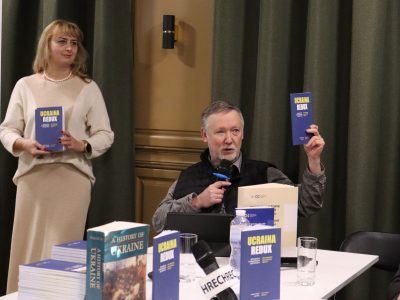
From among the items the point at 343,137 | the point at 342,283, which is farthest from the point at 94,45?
the point at 342,283

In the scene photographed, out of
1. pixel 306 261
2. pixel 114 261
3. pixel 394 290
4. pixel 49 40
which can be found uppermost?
pixel 49 40

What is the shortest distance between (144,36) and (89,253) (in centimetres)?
305

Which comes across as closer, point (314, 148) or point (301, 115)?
point (301, 115)

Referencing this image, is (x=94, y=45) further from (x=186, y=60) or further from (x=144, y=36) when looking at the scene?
(x=186, y=60)

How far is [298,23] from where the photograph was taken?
13.8ft

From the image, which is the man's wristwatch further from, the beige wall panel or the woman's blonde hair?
the beige wall panel

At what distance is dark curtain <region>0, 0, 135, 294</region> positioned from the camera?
186 inches

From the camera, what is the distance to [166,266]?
7.07 feet

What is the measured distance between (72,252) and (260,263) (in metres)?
0.60

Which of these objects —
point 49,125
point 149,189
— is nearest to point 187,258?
point 49,125

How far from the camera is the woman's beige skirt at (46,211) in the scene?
4316mm

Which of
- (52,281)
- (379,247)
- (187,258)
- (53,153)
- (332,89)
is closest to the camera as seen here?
(52,281)

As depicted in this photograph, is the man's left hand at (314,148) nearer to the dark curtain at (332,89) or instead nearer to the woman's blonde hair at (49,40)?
the dark curtain at (332,89)

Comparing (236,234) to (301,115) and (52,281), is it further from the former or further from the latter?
(301,115)
